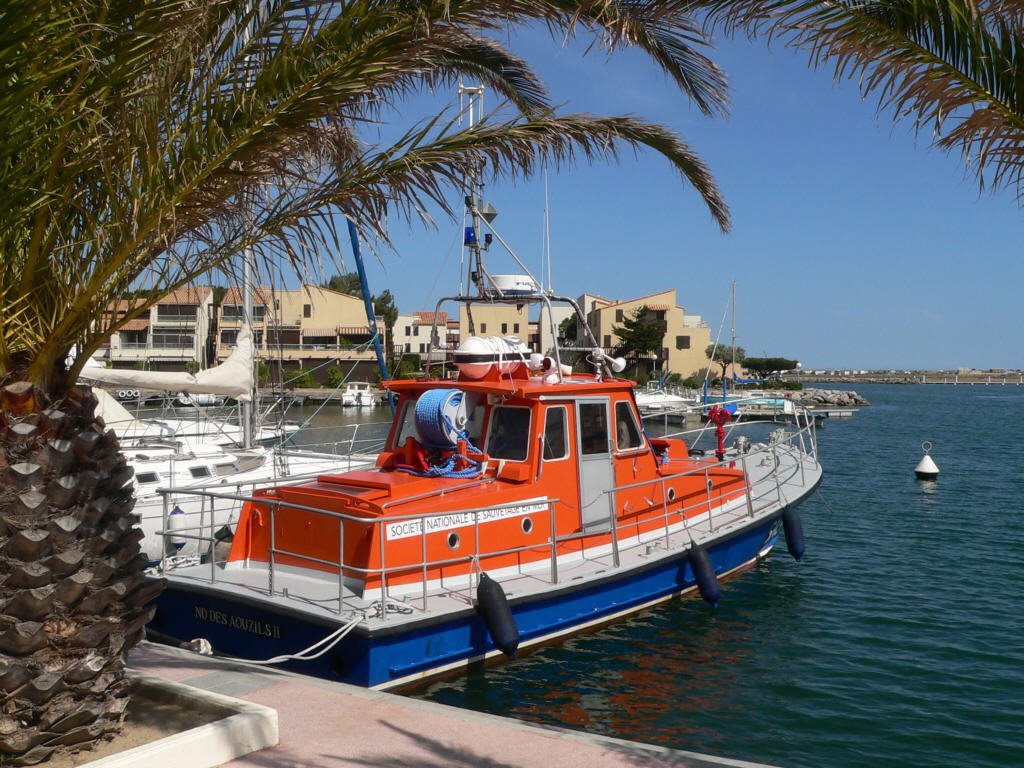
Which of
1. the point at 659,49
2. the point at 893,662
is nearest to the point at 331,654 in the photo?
A: the point at 659,49

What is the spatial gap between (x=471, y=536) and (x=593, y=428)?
228 cm

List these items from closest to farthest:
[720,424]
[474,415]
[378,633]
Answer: [378,633], [474,415], [720,424]

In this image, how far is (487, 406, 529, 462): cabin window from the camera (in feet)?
32.1

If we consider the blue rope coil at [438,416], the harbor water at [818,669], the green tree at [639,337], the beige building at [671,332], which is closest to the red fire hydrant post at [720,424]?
the harbor water at [818,669]

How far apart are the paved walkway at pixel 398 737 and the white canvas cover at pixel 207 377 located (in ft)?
32.8

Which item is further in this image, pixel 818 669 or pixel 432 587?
pixel 818 669

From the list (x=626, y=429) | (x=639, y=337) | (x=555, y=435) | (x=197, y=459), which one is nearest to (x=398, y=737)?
(x=555, y=435)

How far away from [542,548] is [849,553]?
903 cm

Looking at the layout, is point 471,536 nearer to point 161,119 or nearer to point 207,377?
point 161,119

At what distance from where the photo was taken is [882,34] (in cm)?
404

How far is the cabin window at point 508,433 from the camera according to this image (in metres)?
9.77

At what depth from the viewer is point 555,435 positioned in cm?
997

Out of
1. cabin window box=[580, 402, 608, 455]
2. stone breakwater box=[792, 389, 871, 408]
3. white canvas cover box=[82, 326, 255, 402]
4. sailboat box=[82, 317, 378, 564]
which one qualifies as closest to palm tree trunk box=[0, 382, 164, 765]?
cabin window box=[580, 402, 608, 455]

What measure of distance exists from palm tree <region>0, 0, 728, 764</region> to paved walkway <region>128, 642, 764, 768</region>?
1.11 m
